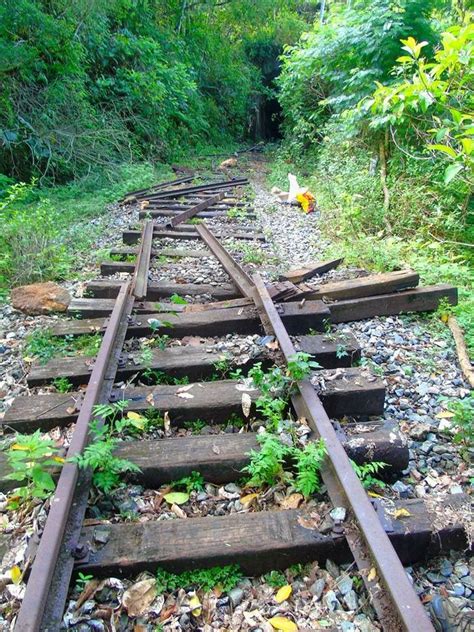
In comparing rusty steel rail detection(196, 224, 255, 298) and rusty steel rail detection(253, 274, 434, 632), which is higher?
rusty steel rail detection(253, 274, 434, 632)

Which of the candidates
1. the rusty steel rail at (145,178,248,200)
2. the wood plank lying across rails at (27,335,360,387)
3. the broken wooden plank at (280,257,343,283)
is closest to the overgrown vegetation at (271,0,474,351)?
the broken wooden plank at (280,257,343,283)

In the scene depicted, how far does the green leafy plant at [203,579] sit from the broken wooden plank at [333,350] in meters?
1.66

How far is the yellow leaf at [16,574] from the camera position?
175 centimetres

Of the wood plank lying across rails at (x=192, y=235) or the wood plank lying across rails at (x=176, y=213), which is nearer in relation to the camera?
the wood plank lying across rails at (x=192, y=235)

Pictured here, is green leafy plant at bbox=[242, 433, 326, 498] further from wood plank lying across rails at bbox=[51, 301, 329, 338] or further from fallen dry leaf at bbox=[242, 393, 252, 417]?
wood plank lying across rails at bbox=[51, 301, 329, 338]

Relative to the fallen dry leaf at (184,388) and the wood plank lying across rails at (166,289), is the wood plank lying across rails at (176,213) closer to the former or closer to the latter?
the wood plank lying across rails at (166,289)

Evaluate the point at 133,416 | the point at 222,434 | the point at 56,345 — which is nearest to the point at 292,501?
the point at 222,434

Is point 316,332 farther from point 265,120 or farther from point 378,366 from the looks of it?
point 265,120

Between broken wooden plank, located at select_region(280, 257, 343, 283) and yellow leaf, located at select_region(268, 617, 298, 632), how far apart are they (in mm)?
3340

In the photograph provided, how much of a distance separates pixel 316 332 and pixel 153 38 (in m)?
16.9

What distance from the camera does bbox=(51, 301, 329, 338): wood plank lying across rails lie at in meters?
3.70

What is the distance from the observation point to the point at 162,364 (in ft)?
10.6

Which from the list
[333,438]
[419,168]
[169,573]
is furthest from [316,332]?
[419,168]

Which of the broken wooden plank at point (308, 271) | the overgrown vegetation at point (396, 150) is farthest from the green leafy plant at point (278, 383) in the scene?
the overgrown vegetation at point (396, 150)
